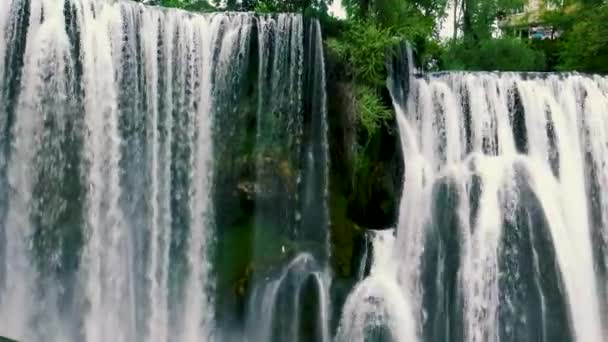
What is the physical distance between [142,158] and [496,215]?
5.29 meters

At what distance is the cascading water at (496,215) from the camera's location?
33.6ft

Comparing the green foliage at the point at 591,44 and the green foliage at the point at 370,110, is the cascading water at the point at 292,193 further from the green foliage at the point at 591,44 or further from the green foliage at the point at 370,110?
the green foliage at the point at 591,44

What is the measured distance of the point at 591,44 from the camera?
53.7ft

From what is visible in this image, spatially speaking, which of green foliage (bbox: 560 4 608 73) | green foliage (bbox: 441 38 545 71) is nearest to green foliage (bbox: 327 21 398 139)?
green foliage (bbox: 441 38 545 71)

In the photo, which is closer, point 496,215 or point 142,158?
point 142,158

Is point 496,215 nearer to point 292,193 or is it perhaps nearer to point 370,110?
point 370,110

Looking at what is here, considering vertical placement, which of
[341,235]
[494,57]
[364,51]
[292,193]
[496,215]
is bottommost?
[341,235]

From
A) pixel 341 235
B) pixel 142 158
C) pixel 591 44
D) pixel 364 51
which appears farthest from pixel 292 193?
pixel 591 44

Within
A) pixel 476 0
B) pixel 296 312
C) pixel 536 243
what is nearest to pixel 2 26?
pixel 296 312

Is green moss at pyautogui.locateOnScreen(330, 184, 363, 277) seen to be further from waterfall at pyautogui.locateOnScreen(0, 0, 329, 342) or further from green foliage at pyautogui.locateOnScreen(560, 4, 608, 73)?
green foliage at pyautogui.locateOnScreen(560, 4, 608, 73)

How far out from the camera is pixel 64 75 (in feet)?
30.5

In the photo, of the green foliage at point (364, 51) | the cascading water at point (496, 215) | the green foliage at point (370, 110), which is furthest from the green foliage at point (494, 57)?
the green foliage at point (370, 110)

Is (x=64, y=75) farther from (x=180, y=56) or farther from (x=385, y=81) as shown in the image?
(x=385, y=81)

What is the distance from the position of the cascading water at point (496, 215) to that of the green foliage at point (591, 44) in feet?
15.4
